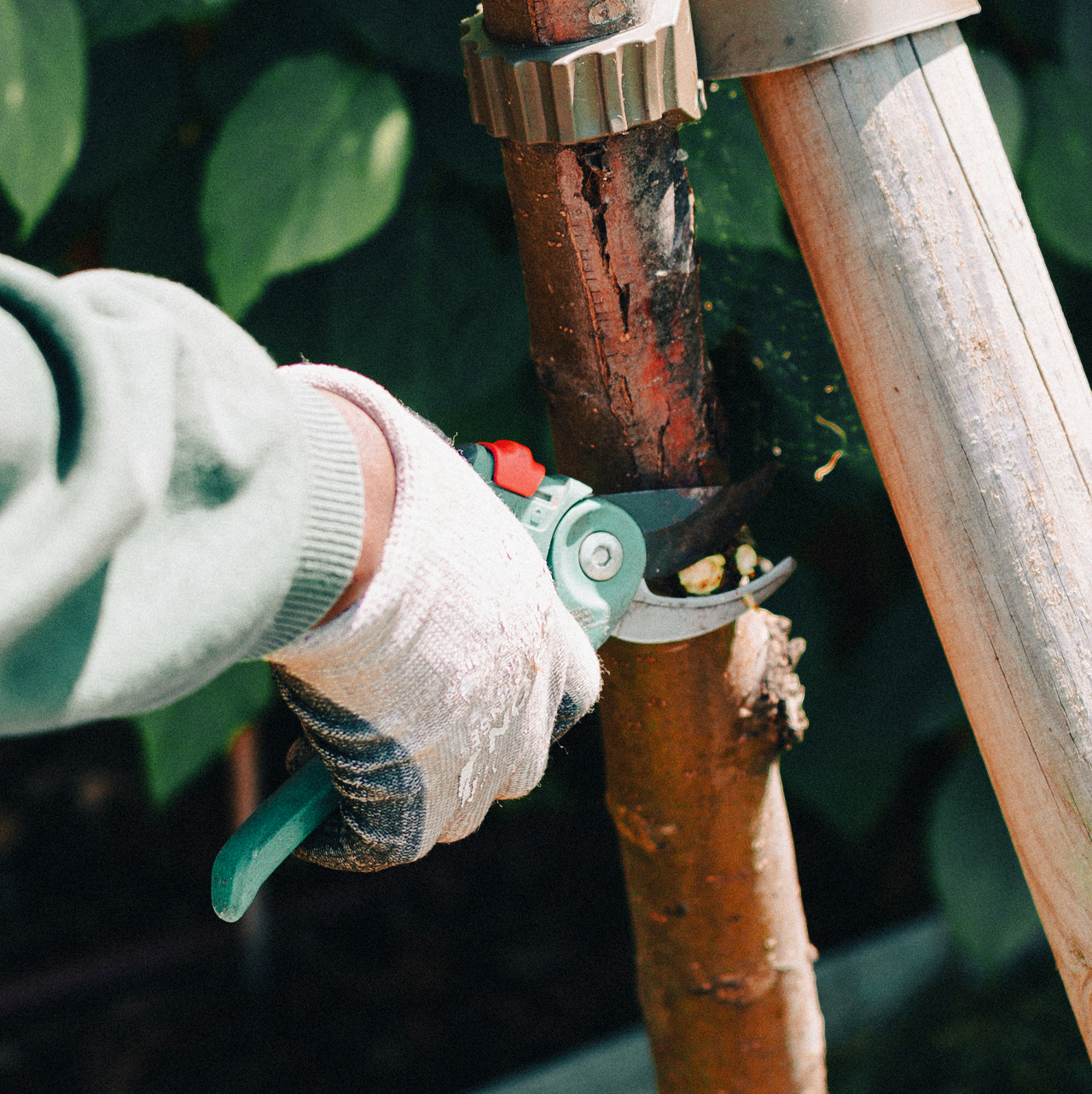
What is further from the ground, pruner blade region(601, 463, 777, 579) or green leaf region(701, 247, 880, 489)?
pruner blade region(601, 463, 777, 579)

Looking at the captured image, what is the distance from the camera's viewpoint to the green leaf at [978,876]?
1.15 m

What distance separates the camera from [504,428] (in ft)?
3.23

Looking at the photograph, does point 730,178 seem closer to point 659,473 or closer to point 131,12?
point 659,473

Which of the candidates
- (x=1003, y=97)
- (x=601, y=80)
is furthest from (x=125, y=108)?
(x=1003, y=97)

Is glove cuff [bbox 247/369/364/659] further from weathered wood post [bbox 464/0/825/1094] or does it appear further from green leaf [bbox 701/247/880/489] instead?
green leaf [bbox 701/247/880/489]

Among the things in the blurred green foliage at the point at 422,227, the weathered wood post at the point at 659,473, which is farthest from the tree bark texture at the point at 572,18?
the blurred green foliage at the point at 422,227

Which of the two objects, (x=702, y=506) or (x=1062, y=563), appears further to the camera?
(x=702, y=506)

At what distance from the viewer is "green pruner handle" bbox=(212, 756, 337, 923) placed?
16.9 inches

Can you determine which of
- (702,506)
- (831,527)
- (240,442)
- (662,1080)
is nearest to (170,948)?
(662,1080)

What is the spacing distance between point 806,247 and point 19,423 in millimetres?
357

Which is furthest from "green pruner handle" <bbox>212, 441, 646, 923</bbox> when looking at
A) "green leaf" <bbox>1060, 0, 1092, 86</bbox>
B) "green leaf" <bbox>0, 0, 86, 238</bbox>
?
"green leaf" <bbox>1060, 0, 1092, 86</bbox>

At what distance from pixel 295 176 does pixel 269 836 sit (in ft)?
1.80

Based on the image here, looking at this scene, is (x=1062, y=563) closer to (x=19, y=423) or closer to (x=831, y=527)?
(x=19, y=423)

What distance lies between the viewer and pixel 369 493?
0.40m
